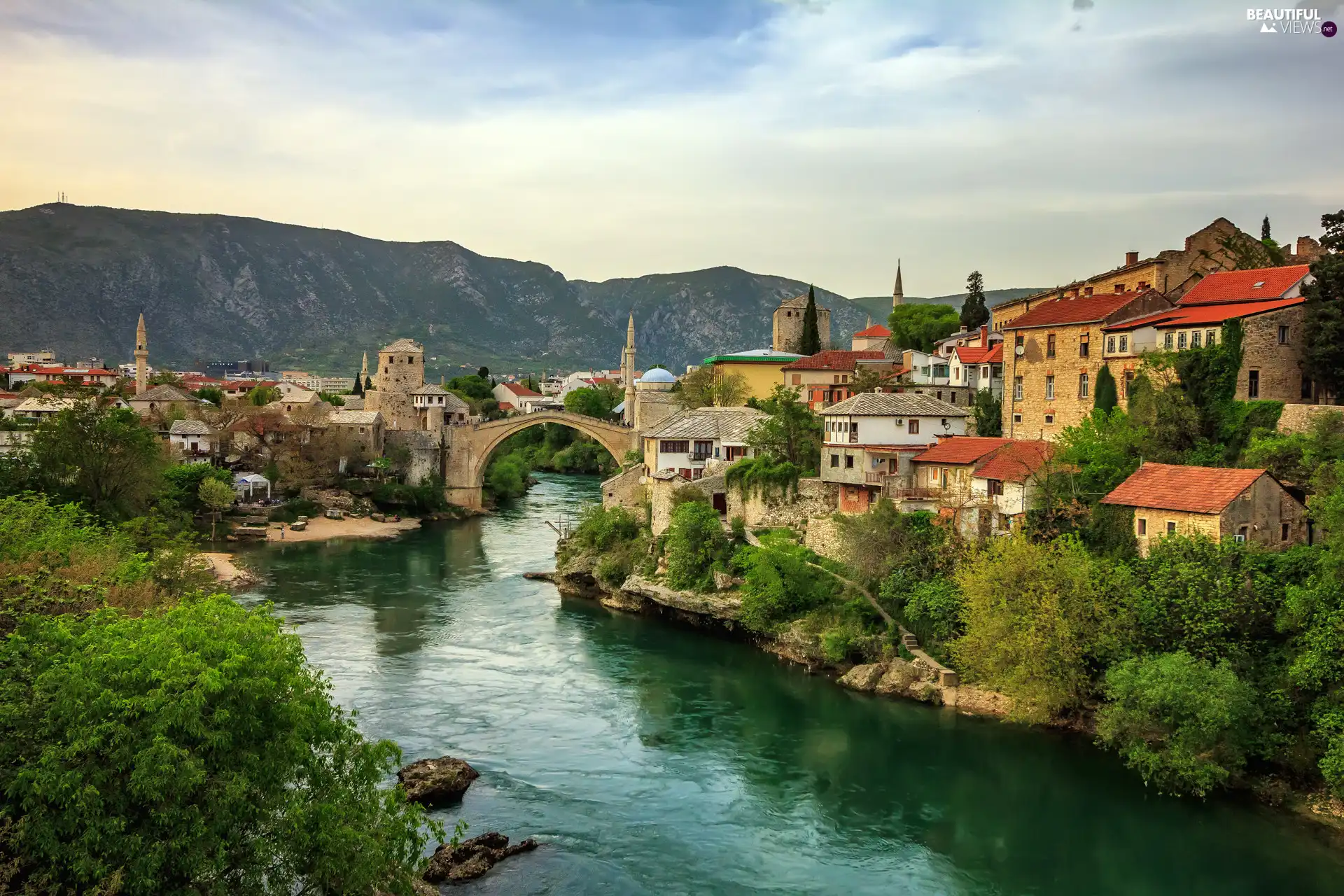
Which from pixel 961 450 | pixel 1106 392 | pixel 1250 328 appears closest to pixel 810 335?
pixel 961 450

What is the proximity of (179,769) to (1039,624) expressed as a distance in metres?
17.0

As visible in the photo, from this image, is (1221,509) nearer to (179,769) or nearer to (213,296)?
(179,769)

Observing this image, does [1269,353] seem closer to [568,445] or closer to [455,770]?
[455,770]

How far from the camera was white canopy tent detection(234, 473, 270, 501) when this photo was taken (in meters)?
54.5

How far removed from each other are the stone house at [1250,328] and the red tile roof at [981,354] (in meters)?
8.03

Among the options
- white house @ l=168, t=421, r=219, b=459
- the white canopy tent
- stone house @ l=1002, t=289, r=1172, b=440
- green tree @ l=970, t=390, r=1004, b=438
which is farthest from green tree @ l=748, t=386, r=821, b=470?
white house @ l=168, t=421, r=219, b=459

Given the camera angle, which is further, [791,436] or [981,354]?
[981,354]

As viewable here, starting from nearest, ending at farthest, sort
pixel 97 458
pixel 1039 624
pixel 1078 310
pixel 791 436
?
pixel 1039 624 → pixel 1078 310 → pixel 97 458 → pixel 791 436

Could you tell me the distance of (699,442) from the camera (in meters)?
39.9

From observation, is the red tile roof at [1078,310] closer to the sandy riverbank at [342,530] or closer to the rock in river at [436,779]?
the rock in river at [436,779]

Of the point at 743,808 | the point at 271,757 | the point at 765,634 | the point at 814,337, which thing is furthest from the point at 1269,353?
the point at 814,337

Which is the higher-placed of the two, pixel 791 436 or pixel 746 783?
pixel 791 436

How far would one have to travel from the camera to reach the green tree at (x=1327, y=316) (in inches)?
988

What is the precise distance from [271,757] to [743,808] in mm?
9837
